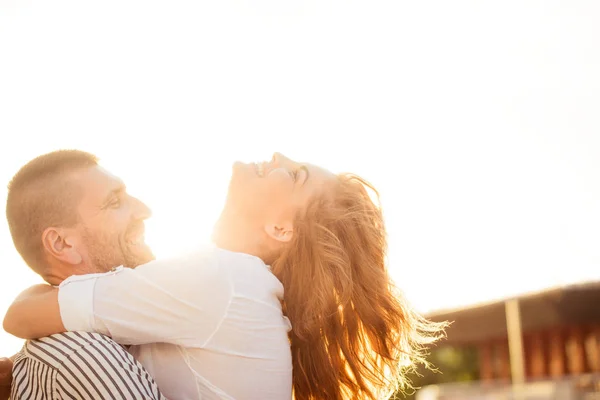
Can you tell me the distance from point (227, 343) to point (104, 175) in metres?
1.13

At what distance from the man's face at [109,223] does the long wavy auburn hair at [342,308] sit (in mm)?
918

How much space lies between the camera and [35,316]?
11.0 ft

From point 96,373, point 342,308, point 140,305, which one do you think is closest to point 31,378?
point 96,373

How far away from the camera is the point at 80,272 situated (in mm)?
3775

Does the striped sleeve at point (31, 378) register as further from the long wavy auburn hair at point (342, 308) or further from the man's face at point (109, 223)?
the long wavy auburn hair at point (342, 308)

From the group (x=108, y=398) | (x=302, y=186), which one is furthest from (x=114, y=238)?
(x=302, y=186)

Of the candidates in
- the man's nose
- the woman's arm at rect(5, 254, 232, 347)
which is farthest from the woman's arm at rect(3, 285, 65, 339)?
the man's nose

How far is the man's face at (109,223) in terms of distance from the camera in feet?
12.5

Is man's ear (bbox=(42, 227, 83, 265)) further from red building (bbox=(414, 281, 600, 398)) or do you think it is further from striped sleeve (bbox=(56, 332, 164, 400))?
red building (bbox=(414, 281, 600, 398))

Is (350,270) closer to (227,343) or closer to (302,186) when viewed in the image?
(302,186)

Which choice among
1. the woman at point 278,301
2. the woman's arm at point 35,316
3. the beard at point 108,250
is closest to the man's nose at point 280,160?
the woman at point 278,301

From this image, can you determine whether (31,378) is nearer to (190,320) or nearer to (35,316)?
(35,316)

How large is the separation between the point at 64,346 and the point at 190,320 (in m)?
0.53

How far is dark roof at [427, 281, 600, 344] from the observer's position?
30516 mm
